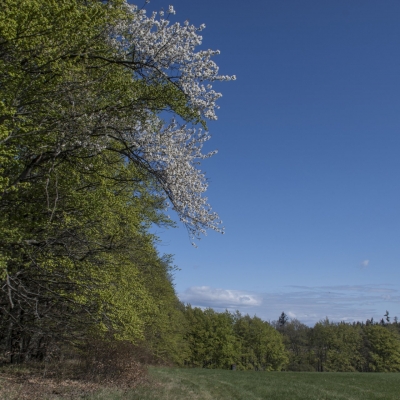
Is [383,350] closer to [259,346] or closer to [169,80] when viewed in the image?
[259,346]

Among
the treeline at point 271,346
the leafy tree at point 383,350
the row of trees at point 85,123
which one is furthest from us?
the leafy tree at point 383,350

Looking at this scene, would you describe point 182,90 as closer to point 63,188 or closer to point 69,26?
point 69,26

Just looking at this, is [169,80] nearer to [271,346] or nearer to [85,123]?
[85,123]

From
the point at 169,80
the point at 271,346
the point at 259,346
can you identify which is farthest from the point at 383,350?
the point at 169,80

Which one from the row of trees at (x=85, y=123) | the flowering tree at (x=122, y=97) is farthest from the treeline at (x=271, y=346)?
the flowering tree at (x=122, y=97)

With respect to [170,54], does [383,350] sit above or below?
below

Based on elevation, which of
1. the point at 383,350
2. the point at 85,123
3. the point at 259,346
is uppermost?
the point at 85,123

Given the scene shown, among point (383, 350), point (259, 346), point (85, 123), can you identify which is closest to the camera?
point (85, 123)

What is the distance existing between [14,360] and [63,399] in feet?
31.7

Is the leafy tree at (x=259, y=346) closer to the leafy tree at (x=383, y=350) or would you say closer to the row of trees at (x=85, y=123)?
the leafy tree at (x=383, y=350)

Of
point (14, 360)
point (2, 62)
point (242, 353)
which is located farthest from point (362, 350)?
point (2, 62)

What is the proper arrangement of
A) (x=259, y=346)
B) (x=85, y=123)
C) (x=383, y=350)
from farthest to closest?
(x=259, y=346) → (x=383, y=350) → (x=85, y=123)

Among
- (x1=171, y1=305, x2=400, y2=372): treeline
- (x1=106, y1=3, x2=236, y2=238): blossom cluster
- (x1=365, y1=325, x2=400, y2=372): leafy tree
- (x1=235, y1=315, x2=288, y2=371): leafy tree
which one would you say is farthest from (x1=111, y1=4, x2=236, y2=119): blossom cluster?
(x1=365, y1=325, x2=400, y2=372): leafy tree

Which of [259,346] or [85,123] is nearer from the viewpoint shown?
[85,123]
